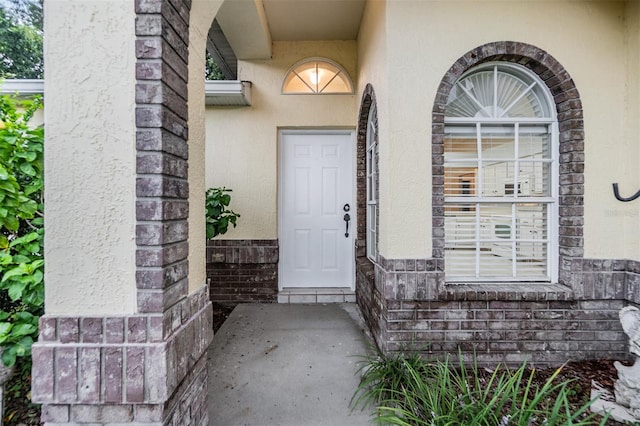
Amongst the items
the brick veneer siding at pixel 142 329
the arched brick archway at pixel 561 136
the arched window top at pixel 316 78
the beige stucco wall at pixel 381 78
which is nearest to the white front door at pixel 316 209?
the arched window top at pixel 316 78

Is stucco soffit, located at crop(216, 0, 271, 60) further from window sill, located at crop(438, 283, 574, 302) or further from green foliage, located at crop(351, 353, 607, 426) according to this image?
green foliage, located at crop(351, 353, 607, 426)

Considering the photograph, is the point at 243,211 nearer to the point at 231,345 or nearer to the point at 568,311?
the point at 231,345

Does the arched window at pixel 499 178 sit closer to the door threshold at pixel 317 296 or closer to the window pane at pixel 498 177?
the window pane at pixel 498 177

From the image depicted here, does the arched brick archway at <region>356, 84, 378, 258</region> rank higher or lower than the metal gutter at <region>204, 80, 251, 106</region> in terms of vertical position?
lower

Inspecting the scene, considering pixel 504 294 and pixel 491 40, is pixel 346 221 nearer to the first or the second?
pixel 504 294

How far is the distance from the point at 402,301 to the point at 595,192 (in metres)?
1.81

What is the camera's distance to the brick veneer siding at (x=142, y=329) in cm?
118

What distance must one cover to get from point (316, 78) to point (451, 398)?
12.2ft

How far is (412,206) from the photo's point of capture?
2328 millimetres

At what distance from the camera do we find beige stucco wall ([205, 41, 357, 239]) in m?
3.83

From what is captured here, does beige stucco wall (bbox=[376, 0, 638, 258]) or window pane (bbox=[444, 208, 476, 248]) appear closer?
Result: beige stucco wall (bbox=[376, 0, 638, 258])

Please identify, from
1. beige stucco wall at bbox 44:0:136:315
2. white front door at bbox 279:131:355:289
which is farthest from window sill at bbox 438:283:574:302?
beige stucco wall at bbox 44:0:136:315

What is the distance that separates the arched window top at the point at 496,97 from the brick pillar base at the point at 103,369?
263cm

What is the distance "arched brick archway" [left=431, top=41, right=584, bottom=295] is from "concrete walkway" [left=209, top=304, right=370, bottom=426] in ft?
3.98
